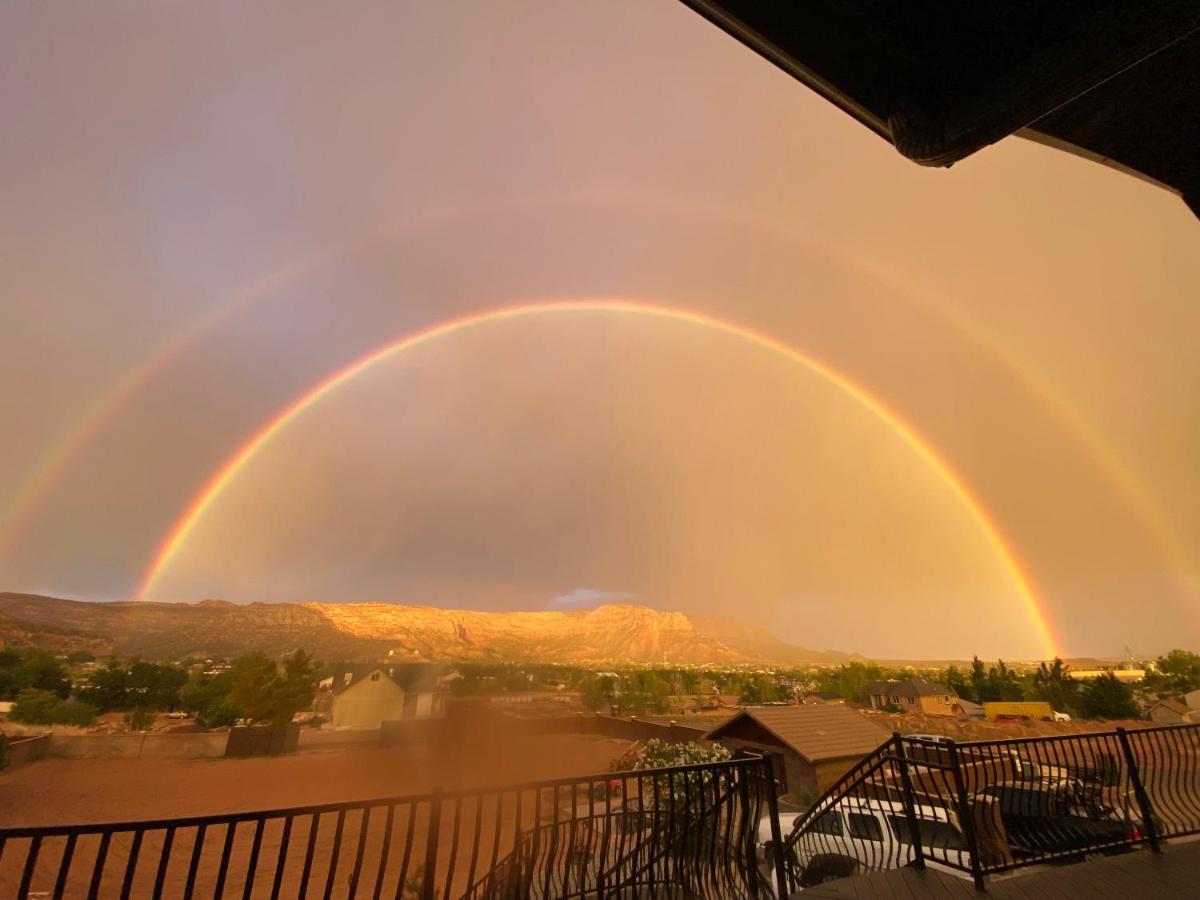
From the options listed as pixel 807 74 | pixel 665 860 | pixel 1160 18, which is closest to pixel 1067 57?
pixel 1160 18

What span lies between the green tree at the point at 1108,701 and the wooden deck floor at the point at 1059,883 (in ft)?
202

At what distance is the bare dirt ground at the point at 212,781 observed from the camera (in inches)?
1118

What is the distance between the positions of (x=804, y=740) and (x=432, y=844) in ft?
64.3

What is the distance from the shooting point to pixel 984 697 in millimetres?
68125

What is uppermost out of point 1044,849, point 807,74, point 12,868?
point 807,74

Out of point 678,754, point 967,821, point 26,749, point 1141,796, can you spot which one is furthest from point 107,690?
point 1141,796

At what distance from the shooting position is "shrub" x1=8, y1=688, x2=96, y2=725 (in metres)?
53.2

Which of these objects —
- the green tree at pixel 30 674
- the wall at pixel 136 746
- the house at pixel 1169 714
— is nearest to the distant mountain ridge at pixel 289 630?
the green tree at pixel 30 674

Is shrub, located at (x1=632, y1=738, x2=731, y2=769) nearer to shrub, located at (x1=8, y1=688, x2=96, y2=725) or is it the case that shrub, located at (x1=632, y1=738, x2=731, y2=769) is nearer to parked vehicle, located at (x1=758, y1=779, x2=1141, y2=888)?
parked vehicle, located at (x1=758, y1=779, x2=1141, y2=888)

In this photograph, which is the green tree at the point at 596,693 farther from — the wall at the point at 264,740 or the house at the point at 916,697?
the house at the point at 916,697

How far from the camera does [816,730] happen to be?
19766 mm

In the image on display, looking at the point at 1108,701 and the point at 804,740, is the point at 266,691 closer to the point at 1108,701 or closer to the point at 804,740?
the point at 804,740

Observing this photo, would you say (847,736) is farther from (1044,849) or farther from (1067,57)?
(1067,57)

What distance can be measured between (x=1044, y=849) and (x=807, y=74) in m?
6.70
